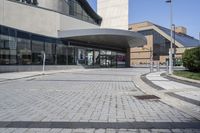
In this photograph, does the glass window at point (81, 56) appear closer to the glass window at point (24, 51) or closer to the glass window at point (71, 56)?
the glass window at point (71, 56)

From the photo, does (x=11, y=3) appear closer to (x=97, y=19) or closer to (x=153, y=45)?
(x=97, y=19)

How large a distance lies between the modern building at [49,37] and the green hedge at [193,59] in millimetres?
14725

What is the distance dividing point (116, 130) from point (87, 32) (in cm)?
3789

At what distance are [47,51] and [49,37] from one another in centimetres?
187

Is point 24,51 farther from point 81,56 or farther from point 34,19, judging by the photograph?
point 81,56

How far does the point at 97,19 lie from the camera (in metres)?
71.6

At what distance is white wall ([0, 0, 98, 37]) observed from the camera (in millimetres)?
35562

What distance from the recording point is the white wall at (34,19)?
35.6 metres

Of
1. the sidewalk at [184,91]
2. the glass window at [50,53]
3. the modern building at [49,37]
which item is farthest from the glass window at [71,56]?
the sidewalk at [184,91]

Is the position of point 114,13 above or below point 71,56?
above

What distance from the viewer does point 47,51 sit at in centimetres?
4272

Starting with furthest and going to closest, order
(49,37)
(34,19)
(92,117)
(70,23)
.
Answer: (70,23)
(49,37)
(34,19)
(92,117)

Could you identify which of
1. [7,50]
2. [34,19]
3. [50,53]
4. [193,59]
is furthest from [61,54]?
[193,59]

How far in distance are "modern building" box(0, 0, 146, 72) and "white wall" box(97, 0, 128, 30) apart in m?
10.2
